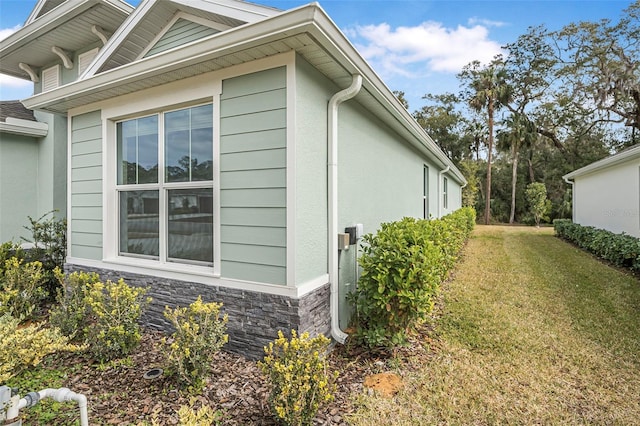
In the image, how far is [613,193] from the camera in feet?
33.1

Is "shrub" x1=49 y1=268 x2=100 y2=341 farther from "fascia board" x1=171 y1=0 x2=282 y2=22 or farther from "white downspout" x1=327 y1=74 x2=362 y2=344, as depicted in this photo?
"fascia board" x1=171 y1=0 x2=282 y2=22

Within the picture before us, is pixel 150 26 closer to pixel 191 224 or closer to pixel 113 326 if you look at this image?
pixel 191 224

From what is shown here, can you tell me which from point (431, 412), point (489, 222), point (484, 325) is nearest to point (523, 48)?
point (489, 222)

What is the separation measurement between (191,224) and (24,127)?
16.4 ft

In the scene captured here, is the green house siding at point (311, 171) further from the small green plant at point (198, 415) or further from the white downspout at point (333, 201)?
the small green plant at point (198, 415)

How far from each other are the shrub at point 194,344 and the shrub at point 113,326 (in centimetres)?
74

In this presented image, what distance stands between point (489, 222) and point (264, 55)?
25.9 meters

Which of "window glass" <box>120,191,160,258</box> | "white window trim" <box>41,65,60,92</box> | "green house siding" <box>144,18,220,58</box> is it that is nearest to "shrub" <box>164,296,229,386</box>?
"window glass" <box>120,191,160,258</box>

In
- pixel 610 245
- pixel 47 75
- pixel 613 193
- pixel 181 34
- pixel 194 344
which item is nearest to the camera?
pixel 194 344

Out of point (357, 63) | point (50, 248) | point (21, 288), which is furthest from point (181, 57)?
point (50, 248)

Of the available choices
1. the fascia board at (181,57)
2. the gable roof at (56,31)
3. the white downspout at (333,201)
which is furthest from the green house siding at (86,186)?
the white downspout at (333,201)

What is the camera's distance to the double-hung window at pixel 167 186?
3.70 metres

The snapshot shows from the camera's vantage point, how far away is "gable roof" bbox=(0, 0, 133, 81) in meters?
5.63

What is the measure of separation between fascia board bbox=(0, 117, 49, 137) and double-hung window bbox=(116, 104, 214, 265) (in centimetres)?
328
